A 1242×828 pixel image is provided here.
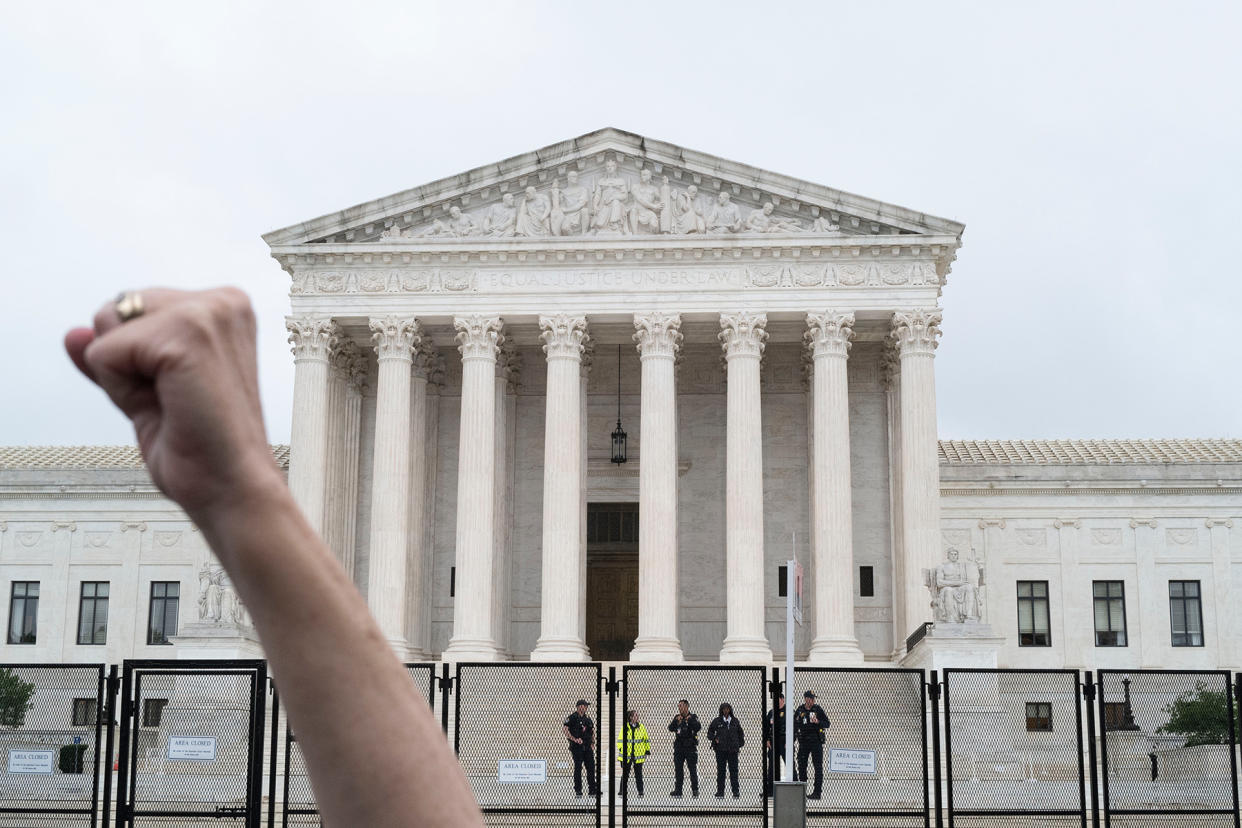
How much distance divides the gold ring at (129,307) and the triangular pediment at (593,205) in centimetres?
4186

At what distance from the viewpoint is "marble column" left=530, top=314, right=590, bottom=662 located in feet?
138

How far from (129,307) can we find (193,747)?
15463mm

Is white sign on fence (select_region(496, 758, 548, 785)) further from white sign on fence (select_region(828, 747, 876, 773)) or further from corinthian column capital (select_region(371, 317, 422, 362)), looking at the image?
corinthian column capital (select_region(371, 317, 422, 362))

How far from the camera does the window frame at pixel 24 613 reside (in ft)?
171

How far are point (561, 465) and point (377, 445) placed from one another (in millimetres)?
5686

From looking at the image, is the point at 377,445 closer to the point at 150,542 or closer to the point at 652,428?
the point at 652,428

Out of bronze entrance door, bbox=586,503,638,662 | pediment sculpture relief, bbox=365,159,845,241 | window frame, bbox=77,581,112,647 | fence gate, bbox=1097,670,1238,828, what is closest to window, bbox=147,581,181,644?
window frame, bbox=77,581,112,647

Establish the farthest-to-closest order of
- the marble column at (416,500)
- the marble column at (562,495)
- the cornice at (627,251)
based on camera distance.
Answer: the marble column at (416,500), the cornice at (627,251), the marble column at (562,495)

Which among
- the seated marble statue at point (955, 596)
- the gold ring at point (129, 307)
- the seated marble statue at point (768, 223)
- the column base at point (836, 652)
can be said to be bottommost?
the gold ring at point (129, 307)

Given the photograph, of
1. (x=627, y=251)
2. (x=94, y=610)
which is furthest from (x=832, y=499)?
(x=94, y=610)

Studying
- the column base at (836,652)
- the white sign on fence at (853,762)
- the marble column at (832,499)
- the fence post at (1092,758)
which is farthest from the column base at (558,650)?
the fence post at (1092,758)

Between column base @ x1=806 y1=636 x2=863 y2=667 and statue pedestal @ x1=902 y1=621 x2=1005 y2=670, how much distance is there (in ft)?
13.3

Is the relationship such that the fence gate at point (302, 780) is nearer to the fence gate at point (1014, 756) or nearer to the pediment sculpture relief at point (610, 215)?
the fence gate at point (1014, 756)

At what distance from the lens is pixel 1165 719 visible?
16969mm
